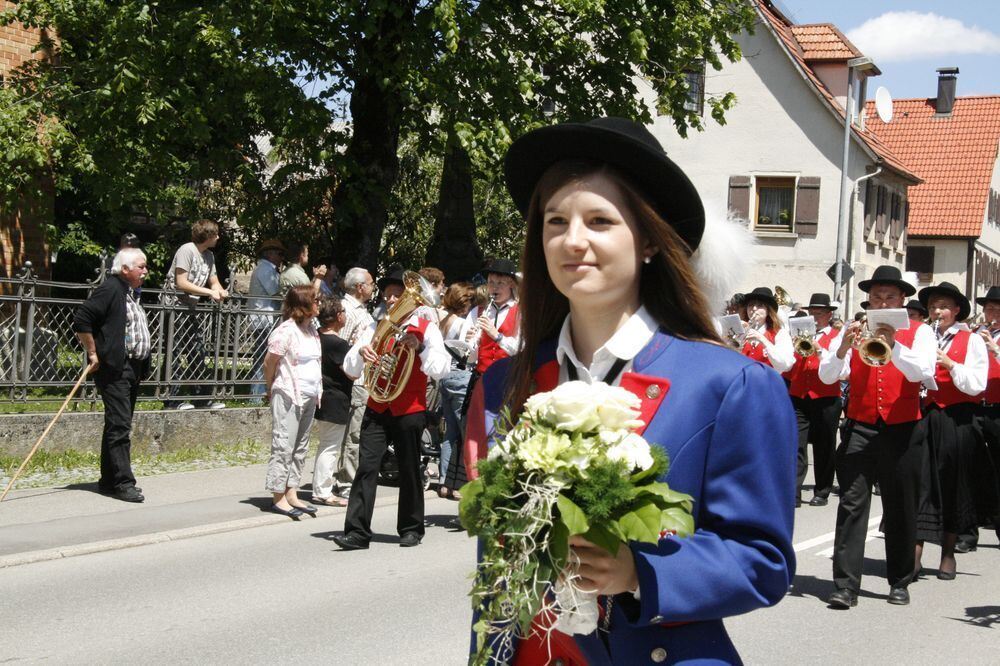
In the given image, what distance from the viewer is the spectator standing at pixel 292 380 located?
1065 centimetres

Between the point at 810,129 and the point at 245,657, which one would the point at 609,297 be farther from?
the point at 810,129

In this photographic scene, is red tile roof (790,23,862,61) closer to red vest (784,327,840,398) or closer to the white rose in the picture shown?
red vest (784,327,840,398)

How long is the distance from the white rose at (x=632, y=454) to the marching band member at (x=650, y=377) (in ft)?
0.55

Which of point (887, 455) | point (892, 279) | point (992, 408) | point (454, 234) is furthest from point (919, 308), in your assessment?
point (454, 234)

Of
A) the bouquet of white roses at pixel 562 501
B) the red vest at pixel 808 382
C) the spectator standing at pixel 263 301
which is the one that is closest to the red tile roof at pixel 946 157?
the red vest at pixel 808 382

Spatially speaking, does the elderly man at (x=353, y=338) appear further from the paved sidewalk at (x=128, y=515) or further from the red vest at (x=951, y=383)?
the red vest at (x=951, y=383)

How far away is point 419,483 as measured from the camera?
9.95 meters

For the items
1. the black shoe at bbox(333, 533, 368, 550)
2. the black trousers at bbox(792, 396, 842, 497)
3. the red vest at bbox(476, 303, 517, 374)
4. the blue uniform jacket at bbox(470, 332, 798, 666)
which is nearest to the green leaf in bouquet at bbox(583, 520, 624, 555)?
the blue uniform jacket at bbox(470, 332, 798, 666)

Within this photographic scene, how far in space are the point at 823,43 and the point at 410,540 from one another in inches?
1324

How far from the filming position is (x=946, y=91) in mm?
52094

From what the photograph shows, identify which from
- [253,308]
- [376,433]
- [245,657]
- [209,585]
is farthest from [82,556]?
[253,308]

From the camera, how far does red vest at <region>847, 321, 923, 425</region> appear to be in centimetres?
838

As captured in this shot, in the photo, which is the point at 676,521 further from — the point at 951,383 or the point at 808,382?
the point at 808,382

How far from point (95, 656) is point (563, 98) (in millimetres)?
13747
